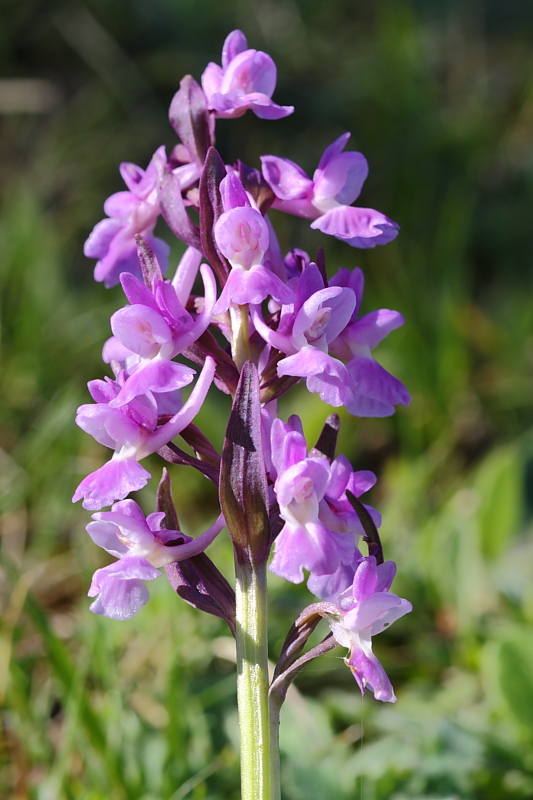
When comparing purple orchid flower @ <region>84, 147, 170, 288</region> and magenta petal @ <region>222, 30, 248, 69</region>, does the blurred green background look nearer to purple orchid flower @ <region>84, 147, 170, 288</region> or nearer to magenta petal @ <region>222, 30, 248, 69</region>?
purple orchid flower @ <region>84, 147, 170, 288</region>

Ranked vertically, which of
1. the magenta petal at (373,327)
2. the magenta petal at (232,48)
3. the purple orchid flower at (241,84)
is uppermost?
the magenta petal at (232,48)

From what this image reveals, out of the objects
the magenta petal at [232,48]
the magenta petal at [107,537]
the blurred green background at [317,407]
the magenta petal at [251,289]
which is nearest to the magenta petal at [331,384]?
the magenta petal at [251,289]

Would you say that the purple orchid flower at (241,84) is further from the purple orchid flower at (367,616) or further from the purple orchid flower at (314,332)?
the purple orchid flower at (367,616)

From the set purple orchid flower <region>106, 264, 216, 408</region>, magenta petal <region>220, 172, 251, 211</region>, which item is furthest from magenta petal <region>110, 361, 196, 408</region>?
magenta petal <region>220, 172, 251, 211</region>

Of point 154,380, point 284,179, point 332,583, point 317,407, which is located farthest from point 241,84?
point 317,407

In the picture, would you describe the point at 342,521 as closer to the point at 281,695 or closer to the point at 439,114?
the point at 281,695
